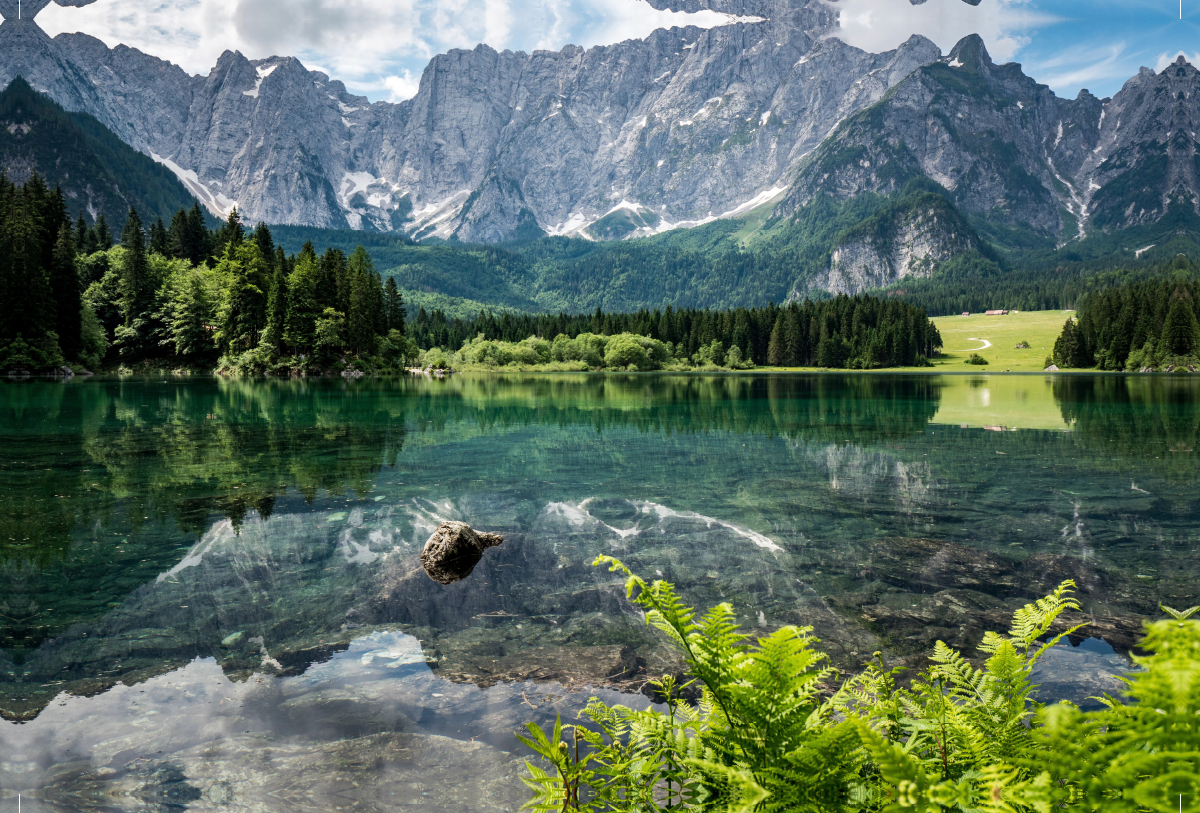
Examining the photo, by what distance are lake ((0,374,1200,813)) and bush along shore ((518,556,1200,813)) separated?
332 cm

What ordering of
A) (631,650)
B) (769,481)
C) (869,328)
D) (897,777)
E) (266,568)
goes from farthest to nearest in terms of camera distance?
(869,328), (769,481), (266,568), (631,650), (897,777)

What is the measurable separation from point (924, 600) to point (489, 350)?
5959 inches

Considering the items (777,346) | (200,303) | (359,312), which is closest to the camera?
(200,303)

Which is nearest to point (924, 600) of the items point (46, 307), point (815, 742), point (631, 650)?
point (631, 650)

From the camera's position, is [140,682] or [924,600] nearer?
[140,682]

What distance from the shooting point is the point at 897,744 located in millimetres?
3285

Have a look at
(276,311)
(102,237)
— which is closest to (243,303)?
(276,311)

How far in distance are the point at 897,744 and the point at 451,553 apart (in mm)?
11032

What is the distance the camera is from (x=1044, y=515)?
1688 centimetres

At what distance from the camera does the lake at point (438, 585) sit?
273 inches

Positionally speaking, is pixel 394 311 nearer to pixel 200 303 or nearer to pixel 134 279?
pixel 200 303

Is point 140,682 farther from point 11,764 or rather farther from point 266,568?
point 266,568

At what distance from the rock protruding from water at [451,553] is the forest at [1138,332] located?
15046 centimetres

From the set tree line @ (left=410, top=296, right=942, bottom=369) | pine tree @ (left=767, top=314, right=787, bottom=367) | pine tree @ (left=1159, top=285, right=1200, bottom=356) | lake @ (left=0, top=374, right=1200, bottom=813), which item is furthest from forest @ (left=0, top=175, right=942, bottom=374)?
pine tree @ (left=1159, top=285, right=1200, bottom=356)
